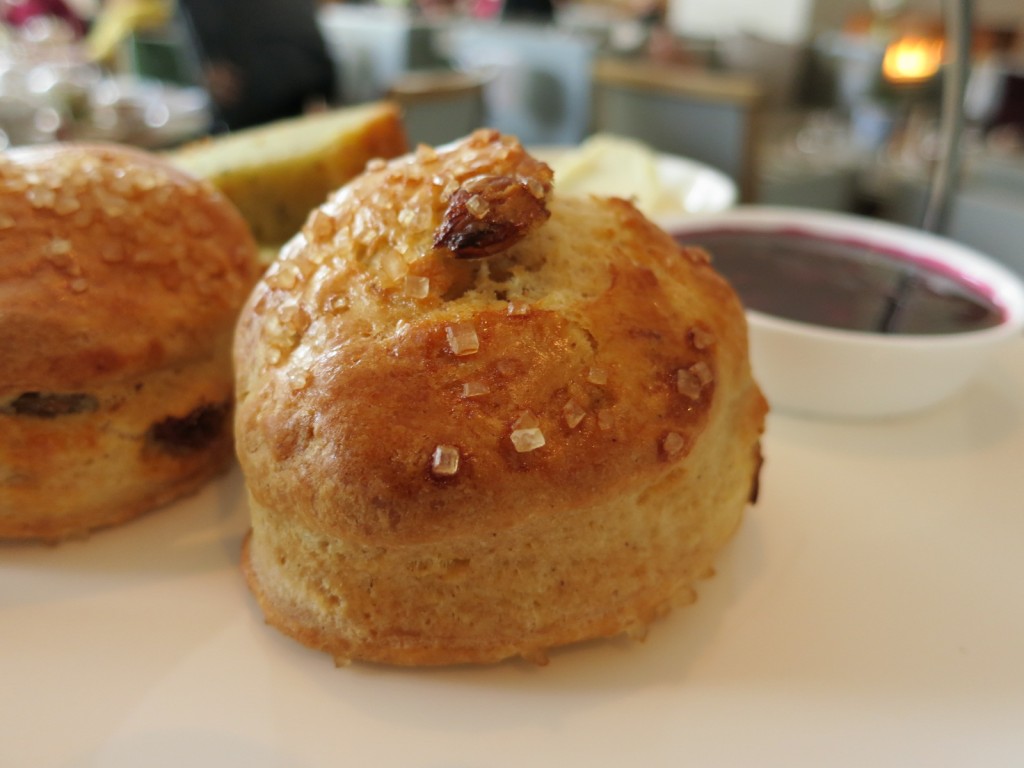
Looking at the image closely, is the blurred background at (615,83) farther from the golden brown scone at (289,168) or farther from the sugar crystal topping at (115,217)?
the sugar crystal topping at (115,217)

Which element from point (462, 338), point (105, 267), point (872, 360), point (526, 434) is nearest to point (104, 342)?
point (105, 267)

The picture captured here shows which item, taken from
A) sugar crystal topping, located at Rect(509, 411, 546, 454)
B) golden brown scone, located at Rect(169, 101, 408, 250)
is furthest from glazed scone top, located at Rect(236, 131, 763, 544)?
golden brown scone, located at Rect(169, 101, 408, 250)

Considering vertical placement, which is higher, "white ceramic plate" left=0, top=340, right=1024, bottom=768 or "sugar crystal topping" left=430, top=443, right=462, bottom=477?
"sugar crystal topping" left=430, top=443, right=462, bottom=477

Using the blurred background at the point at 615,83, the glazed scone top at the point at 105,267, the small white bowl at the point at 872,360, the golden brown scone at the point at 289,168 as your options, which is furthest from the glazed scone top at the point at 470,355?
the blurred background at the point at 615,83

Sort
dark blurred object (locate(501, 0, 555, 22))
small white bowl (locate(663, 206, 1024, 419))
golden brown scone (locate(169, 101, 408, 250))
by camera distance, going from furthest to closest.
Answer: dark blurred object (locate(501, 0, 555, 22))
golden brown scone (locate(169, 101, 408, 250))
small white bowl (locate(663, 206, 1024, 419))

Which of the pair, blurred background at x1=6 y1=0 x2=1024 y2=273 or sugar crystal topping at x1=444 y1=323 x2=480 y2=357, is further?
blurred background at x1=6 y1=0 x2=1024 y2=273

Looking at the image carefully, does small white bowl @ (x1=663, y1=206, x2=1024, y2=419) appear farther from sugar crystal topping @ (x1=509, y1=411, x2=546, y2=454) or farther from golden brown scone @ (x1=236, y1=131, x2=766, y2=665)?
sugar crystal topping @ (x1=509, y1=411, x2=546, y2=454)

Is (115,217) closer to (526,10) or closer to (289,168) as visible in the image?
(289,168)

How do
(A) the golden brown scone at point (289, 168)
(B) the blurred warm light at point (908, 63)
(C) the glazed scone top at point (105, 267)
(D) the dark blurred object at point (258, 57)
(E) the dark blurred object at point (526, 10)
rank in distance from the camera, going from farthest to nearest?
(E) the dark blurred object at point (526, 10) < (B) the blurred warm light at point (908, 63) < (D) the dark blurred object at point (258, 57) < (A) the golden brown scone at point (289, 168) < (C) the glazed scone top at point (105, 267)
